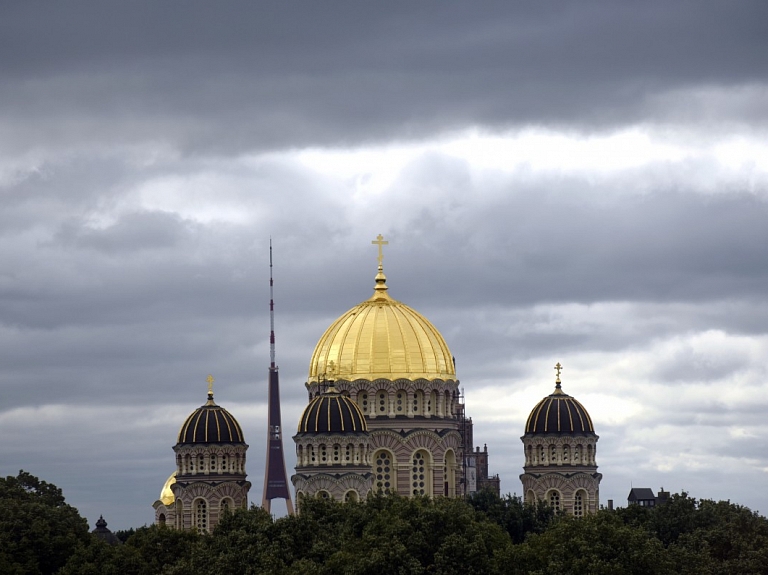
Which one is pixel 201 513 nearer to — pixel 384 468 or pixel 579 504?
pixel 384 468

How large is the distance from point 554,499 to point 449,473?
7618 mm

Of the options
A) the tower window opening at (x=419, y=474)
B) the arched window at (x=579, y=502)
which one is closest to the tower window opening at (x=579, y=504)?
the arched window at (x=579, y=502)

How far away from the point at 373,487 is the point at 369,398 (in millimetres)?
6174

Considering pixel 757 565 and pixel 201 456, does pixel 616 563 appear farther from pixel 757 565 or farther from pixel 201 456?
pixel 201 456

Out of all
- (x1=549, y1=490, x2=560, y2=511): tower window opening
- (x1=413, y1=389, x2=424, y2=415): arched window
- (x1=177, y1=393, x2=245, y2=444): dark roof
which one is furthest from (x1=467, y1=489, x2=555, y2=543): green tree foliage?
(x1=177, y1=393, x2=245, y2=444): dark roof

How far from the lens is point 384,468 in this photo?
6191 inches

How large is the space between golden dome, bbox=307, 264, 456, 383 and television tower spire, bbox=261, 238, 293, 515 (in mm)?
4566

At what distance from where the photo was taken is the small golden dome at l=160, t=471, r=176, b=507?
549 ft

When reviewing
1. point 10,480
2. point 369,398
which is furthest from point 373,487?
point 10,480

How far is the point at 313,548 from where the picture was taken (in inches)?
4724

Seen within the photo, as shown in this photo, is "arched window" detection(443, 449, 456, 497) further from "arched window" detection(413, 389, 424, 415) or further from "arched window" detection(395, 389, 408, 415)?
"arched window" detection(395, 389, 408, 415)

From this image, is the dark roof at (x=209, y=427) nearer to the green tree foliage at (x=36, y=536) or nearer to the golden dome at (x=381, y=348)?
the golden dome at (x=381, y=348)

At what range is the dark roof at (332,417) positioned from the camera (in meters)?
149

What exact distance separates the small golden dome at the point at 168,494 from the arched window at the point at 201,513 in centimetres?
837
